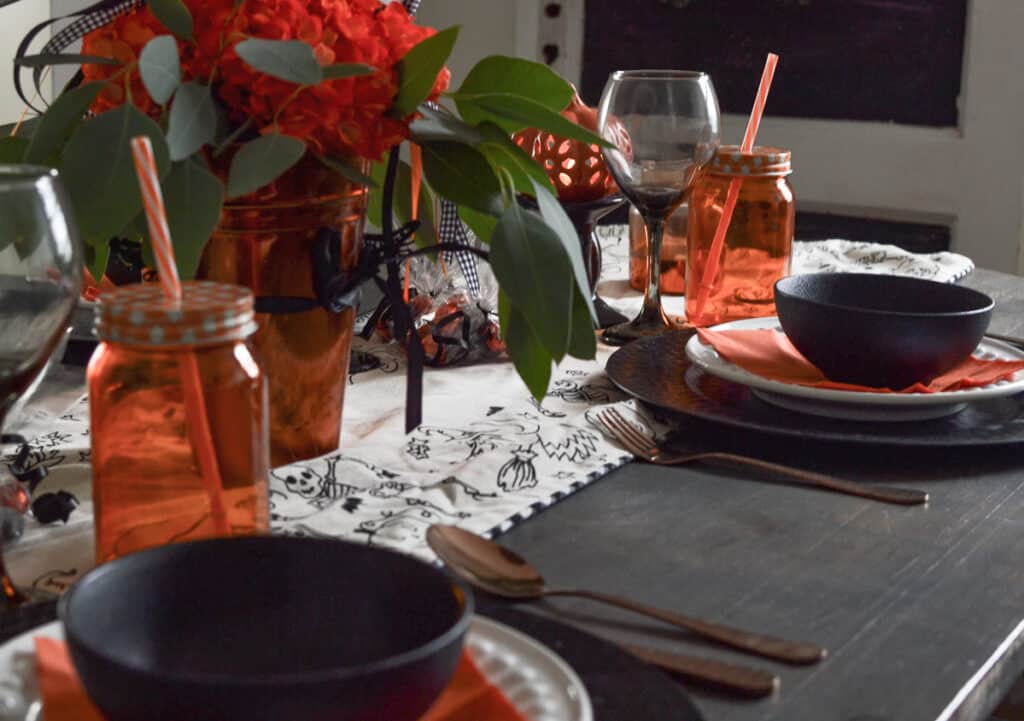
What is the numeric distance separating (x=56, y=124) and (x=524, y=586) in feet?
1.31

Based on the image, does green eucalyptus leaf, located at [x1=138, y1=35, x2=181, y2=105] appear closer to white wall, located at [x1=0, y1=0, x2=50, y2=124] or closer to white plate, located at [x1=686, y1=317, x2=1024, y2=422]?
white plate, located at [x1=686, y1=317, x2=1024, y2=422]

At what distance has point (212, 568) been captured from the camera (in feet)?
1.64

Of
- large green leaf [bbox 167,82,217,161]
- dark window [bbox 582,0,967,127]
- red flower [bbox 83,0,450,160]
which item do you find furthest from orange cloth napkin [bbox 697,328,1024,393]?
dark window [bbox 582,0,967,127]

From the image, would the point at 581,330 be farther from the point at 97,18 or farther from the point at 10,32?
the point at 10,32

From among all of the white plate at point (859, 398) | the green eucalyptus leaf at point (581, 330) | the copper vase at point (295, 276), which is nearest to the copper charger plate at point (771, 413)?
the white plate at point (859, 398)

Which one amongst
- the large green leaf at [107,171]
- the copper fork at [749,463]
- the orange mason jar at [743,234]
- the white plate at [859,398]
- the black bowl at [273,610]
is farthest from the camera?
the orange mason jar at [743,234]

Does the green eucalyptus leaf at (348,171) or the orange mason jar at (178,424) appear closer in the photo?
the orange mason jar at (178,424)

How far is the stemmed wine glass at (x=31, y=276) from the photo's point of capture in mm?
611

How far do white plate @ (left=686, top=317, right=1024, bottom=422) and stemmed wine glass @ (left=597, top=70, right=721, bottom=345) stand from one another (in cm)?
26

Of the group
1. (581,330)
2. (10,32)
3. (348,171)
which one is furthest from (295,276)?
(10,32)

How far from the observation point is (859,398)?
943 mm

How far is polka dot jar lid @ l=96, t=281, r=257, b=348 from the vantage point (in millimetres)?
629

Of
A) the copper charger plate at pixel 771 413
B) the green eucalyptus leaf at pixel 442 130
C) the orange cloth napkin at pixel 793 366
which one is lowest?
the copper charger plate at pixel 771 413

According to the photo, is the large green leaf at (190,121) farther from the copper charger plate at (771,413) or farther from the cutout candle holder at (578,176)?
the cutout candle holder at (578,176)
